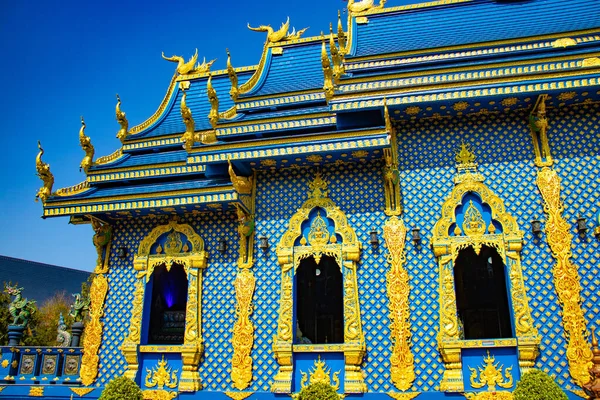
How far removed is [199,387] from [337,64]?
736cm

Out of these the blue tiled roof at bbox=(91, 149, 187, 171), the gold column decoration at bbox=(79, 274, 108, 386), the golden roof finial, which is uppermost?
the blue tiled roof at bbox=(91, 149, 187, 171)

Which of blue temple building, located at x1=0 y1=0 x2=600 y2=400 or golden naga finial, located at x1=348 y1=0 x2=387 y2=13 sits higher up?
golden naga finial, located at x1=348 y1=0 x2=387 y2=13

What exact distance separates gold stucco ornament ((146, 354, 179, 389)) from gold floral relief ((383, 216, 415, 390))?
4.66 metres

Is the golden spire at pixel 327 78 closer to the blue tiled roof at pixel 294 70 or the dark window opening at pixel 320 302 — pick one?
the blue tiled roof at pixel 294 70

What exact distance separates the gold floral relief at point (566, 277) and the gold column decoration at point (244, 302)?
5889 mm

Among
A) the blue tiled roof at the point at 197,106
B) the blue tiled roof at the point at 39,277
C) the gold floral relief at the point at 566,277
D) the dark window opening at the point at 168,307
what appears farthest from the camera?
the blue tiled roof at the point at 39,277

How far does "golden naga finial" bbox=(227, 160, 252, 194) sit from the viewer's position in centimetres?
1029

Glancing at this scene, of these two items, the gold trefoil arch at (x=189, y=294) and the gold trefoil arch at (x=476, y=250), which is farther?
the gold trefoil arch at (x=189, y=294)

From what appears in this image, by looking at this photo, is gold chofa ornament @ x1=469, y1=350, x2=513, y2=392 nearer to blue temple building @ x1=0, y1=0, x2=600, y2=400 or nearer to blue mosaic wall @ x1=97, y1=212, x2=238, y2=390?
blue temple building @ x1=0, y1=0, x2=600, y2=400

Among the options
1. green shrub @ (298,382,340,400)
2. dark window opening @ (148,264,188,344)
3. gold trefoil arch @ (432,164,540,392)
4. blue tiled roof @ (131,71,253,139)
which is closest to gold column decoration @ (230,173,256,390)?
green shrub @ (298,382,340,400)

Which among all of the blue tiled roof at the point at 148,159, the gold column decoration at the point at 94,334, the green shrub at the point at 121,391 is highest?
the blue tiled roof at the point at 148,159

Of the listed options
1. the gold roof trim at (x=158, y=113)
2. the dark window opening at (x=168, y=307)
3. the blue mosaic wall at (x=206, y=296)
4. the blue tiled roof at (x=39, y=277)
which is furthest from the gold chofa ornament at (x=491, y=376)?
the blue tiled roof at (x=39, y=277)

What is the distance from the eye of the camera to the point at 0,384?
1134cm

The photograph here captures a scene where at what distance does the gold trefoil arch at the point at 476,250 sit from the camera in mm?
8742
